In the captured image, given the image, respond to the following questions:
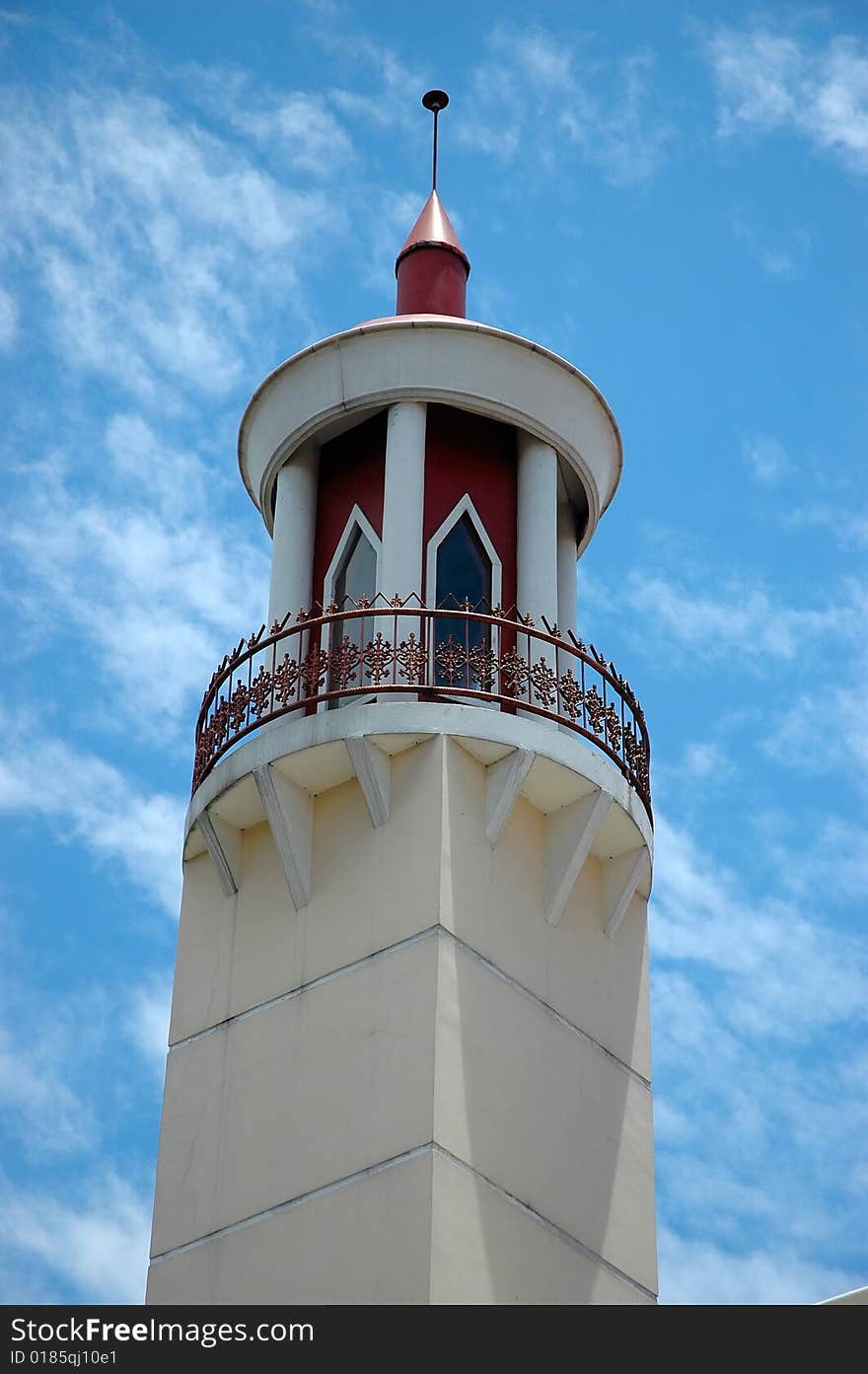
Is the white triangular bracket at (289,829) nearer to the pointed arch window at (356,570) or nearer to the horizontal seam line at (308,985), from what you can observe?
the horizontal seam line at (308,985)

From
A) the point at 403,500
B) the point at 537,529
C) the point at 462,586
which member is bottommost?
the point at 462,586

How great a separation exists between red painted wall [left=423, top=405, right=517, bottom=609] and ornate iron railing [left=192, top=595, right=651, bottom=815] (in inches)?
33.4

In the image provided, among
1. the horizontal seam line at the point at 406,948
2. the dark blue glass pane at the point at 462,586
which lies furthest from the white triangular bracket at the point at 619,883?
the dark blue glass pane at the point at 462,586

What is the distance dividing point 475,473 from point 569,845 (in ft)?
12.6

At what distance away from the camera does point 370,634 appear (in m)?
22.6

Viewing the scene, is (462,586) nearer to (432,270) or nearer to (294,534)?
(294,534)

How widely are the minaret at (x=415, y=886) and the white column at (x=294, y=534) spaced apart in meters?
0.03

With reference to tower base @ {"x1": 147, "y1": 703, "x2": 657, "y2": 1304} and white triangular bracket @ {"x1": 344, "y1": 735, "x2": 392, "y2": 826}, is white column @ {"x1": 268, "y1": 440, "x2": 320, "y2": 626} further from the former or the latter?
white triangular bracket @ {"x1": 344, "y1": 735, "x2": 392, "y2": 826}

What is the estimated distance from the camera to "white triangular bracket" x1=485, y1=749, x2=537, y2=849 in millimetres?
21422

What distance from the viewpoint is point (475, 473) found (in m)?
23.8

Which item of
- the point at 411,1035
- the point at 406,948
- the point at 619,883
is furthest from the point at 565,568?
the point at 411,1035

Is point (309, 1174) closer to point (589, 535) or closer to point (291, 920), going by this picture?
point (291, 920)

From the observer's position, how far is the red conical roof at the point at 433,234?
2617 cm
